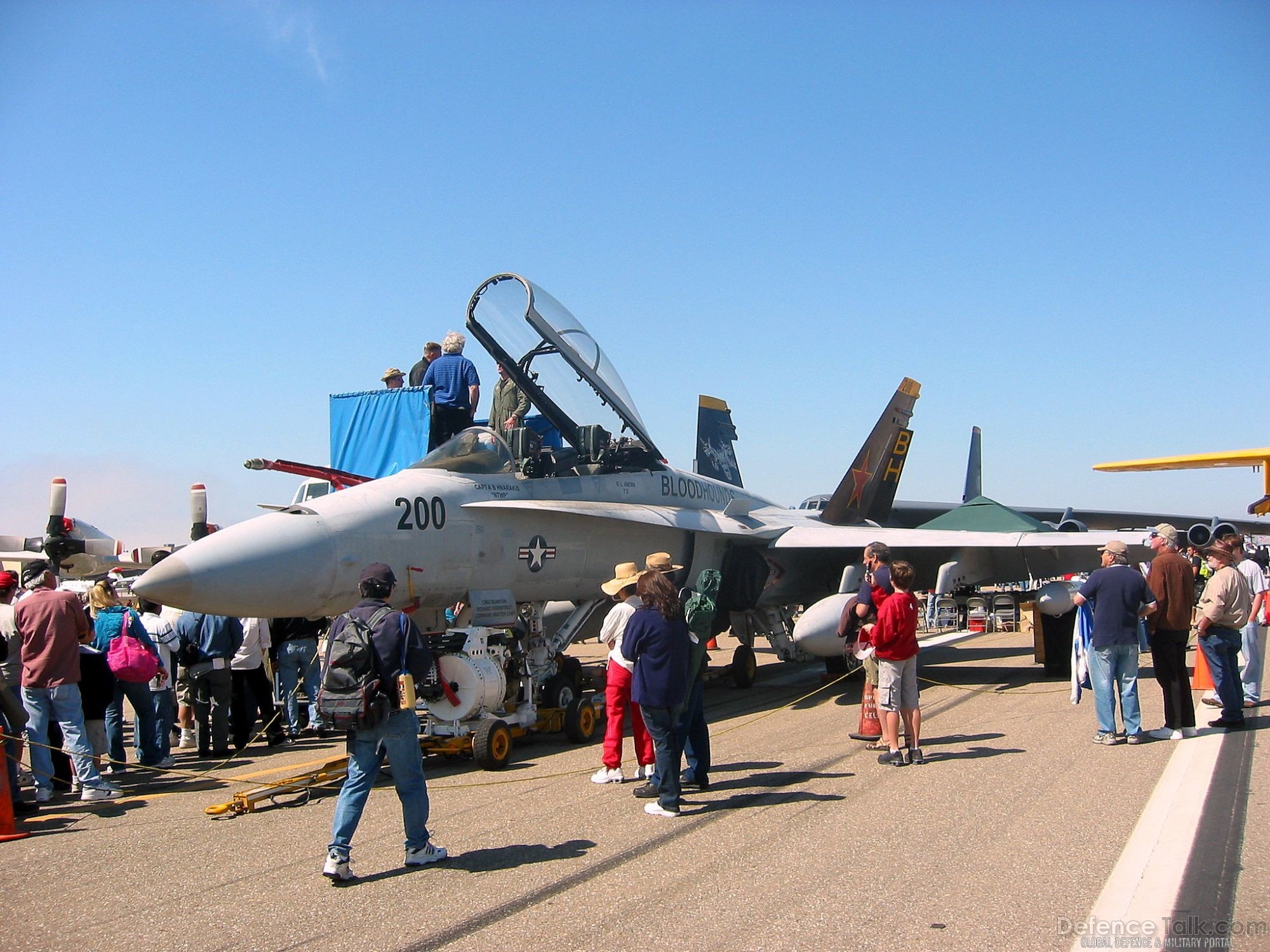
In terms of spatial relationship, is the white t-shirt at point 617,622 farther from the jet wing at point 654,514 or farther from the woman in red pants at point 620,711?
the jet wing at point 654,514

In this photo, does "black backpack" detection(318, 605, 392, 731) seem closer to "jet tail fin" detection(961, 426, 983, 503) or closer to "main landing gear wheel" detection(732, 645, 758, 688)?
"main landing gear wheel" detection(732, 645, 758, 688)

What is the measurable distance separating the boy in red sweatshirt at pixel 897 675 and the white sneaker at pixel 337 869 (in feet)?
13.6

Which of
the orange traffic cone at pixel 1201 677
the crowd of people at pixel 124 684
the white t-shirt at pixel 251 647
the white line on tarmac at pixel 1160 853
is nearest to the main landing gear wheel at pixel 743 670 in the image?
the orange traffic cone at pixel 1201 677

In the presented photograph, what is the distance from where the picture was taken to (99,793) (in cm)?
697

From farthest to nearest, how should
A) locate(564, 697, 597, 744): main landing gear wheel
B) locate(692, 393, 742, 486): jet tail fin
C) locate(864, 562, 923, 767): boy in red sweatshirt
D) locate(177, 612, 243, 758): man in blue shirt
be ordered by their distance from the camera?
locate(692, 393, 742, 486): jet tail fin
locate(564, 697, 597, 744): main landing gear wheel
locate(177, 612, 243, 758): man in blue shirt
locate(864, 562, 923, 767): boy in red sweatshirt

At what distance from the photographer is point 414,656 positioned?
5078mm

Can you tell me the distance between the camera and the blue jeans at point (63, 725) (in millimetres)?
6879

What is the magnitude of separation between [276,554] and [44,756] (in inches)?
87.5

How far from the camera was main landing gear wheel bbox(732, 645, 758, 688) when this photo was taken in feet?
43.4

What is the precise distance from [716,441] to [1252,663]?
30.7 ft

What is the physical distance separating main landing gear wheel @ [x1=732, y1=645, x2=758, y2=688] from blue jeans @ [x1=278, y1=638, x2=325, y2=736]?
5.72m

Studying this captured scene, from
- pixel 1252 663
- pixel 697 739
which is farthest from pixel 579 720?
pixel 1252 663

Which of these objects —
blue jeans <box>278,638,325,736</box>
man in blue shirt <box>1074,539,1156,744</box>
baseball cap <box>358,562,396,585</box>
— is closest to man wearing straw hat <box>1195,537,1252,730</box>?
man in blue shirt <box>1074,539,1156,744</box>

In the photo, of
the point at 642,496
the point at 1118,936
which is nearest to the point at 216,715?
the point at 642,496
